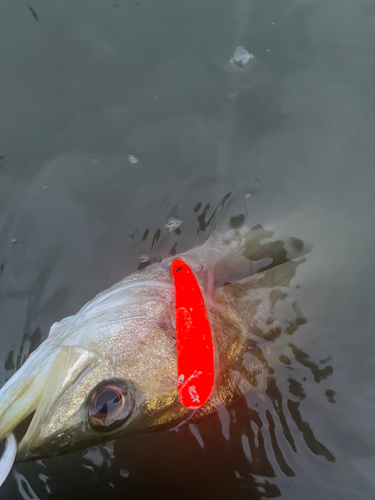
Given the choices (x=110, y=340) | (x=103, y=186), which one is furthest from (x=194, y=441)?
(x=103, y=186)

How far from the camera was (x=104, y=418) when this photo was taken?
179 centimetres

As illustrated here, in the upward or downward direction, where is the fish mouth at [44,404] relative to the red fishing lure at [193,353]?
downward

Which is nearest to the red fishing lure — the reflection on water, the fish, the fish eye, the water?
the fish

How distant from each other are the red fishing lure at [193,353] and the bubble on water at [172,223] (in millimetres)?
1070

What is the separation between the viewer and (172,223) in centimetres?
307

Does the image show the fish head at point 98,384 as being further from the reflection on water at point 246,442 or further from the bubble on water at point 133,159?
the bubble on water at point 133,159

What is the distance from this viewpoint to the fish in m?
1.73

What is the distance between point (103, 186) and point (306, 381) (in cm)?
229

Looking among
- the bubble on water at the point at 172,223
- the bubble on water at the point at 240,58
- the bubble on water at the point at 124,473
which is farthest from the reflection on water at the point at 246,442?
the bubble on water at the point at 240,58

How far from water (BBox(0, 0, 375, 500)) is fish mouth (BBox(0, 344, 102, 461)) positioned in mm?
665

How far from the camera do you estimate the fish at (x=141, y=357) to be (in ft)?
5.67

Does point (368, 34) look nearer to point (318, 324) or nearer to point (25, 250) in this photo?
point (318, 324)

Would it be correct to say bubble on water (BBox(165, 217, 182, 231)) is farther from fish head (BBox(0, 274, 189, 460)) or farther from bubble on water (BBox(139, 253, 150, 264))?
fish head (BBox(0, 274, 189, 460))

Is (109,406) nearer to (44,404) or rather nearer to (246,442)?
(44,404)
